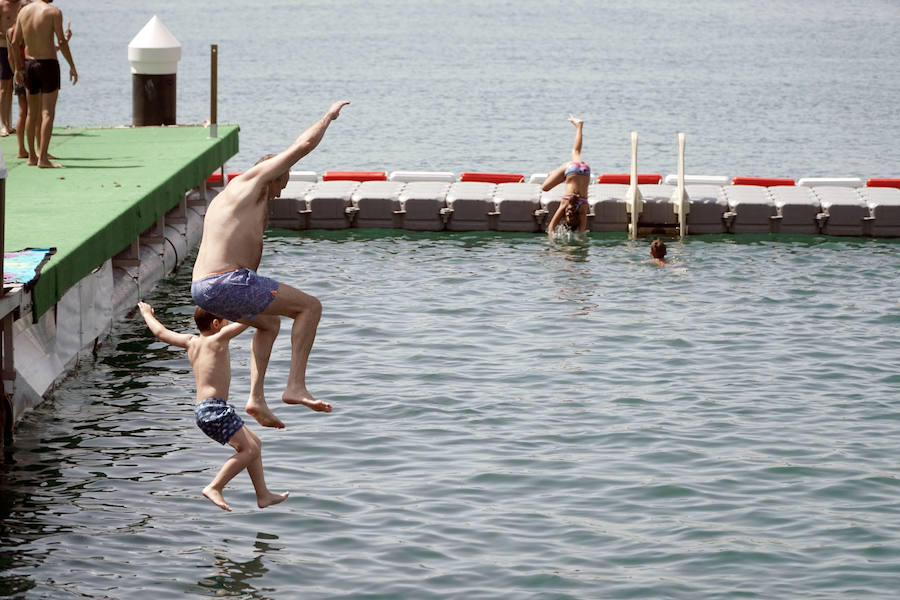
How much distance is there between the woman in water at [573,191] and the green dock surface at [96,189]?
5754mm

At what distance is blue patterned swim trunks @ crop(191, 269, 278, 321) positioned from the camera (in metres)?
9.87

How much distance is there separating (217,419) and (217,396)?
21 centimetres

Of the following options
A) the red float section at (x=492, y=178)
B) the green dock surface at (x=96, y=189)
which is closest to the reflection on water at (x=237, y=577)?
the green dock surface at (x=96, y=189)

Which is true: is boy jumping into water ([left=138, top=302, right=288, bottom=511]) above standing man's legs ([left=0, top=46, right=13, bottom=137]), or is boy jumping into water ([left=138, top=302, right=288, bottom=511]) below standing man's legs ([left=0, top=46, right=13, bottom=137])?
below

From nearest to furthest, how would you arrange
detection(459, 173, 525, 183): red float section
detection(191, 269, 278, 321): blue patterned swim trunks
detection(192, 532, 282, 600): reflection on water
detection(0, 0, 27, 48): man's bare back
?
detection(191, 269, 278, 321): blue patterned swim trunks < detection(192, 532, 282, 600): reflection on water < detection(0, 0, 27, 48): man's bare back < detection(459, 173, 525, 183): red float section

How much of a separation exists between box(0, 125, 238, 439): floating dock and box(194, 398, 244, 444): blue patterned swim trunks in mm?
2593

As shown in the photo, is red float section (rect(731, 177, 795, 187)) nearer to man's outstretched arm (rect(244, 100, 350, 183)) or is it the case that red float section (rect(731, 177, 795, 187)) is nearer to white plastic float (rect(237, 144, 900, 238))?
white plastic float (rect(237, 144, 900, 238))

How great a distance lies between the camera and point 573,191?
2477 centimetres

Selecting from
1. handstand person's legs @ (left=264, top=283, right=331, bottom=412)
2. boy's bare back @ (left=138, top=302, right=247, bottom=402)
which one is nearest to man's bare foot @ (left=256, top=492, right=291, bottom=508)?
boy's bare back @ (left=138, top=302, right=247, bottom=402)

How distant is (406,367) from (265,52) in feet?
235

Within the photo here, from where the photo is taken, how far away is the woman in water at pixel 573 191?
2453 cm

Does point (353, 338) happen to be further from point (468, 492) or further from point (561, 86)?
point (561, 86)

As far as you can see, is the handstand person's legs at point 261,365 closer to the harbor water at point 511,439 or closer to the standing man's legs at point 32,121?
the harbor water at point 511,439

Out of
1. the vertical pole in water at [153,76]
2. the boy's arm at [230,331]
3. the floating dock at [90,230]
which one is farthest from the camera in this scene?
the vertical pole in water at [153,76]
